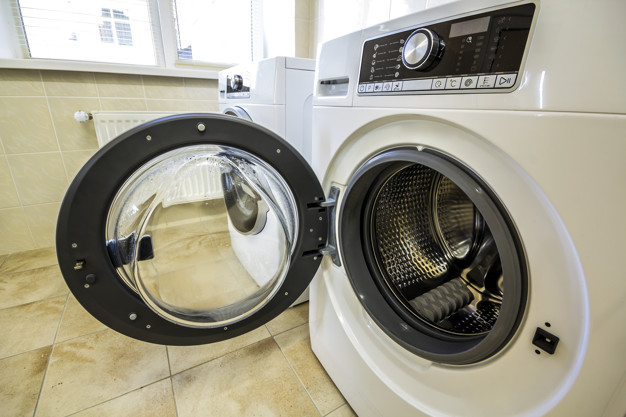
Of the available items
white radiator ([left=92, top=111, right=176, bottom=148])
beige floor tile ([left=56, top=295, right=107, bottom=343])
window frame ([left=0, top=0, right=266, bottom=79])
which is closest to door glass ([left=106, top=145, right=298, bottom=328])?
beige floor tile ([left=56, top=295, right=107, bottom=343])

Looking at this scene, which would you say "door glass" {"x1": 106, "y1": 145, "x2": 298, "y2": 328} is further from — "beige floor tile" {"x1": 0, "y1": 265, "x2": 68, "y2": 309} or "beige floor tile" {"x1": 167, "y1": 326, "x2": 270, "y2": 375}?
"beige floor tile" {"x1": 0, "y1": 265, "x2": 68, "y2": 309}

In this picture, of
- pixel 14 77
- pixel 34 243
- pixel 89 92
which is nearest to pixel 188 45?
pixel 89 92

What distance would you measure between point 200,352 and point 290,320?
0.32 meters

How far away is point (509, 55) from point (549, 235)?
0.20 m

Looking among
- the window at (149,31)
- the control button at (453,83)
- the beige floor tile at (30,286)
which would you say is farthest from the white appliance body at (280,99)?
the beige floor tile at (30,286)

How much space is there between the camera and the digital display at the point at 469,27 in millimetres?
333

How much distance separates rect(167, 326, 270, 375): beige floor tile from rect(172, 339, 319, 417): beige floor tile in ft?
0.07

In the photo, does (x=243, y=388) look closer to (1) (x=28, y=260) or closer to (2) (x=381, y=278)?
(2) (x=381, y=278)

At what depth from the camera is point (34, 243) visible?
4.77ft

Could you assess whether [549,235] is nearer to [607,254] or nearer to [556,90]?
[607,254]

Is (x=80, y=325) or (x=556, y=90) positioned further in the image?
(x=80, y=325)

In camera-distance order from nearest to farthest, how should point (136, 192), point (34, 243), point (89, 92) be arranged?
point (136, 192) → point (89, 92) → point (34, 243)

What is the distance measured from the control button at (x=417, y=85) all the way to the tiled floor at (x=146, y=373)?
79cm

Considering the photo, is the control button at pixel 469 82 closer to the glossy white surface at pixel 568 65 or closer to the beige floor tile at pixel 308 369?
the glossy white surface at pixel 568 65
